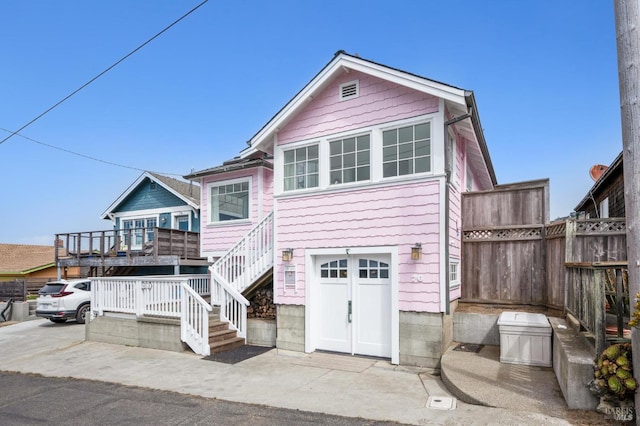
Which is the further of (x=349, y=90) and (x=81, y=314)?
(x=81, y=314)

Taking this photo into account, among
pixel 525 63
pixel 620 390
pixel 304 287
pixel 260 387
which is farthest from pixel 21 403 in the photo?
pixel 525 63

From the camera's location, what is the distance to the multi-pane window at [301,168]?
8.85 metres

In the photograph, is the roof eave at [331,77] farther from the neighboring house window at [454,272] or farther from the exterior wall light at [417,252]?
the neighboring house window at [454,272]

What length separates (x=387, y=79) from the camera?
775 centimetres

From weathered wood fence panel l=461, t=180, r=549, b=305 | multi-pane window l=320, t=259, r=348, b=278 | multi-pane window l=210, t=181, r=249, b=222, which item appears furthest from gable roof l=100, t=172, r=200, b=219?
weathered wood fence panel l=461, t=180, r=549, b=305

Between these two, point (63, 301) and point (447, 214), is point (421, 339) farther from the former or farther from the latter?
→ point (63, 301)

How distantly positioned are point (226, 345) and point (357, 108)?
234 inches

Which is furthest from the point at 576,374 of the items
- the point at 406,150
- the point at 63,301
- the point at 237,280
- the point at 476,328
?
the point at 63,301

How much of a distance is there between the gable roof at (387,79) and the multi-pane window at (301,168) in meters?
0.76

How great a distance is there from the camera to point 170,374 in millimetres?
7070

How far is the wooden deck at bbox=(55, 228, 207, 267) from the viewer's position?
14.3 metres

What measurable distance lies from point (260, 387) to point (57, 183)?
19358mm

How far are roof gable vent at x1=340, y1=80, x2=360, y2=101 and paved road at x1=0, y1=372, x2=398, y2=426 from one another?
245 inches

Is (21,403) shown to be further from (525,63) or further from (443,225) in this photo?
(525,63)
